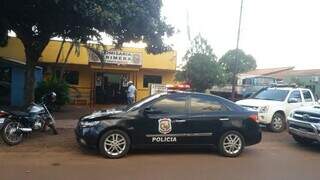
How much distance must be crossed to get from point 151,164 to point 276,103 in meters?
8.35

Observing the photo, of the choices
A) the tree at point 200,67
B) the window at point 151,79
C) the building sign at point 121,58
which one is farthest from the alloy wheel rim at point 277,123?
the window at point 151,79

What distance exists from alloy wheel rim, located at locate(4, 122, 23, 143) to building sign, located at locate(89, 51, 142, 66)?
18.4 m

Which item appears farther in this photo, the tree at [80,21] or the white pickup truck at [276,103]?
the white pickup truck at [276,103]

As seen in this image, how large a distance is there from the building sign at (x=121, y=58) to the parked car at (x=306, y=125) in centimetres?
1817

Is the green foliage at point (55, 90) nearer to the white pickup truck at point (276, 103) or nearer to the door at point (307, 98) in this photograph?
the white pickup truck at point (276, 103)

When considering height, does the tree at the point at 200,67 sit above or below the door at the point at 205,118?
above

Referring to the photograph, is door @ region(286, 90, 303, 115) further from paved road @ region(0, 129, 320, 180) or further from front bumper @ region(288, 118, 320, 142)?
paved road @ region(0, 129, 320, 180)

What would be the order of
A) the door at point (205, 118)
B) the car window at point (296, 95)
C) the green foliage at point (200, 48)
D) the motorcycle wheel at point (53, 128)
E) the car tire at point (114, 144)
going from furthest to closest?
the green foliage at point (200, 48), the car window at point (296, 95), the motorcycle wheel at point (53, 128), the door at point (205, 118), the car tire at point (114, 144)

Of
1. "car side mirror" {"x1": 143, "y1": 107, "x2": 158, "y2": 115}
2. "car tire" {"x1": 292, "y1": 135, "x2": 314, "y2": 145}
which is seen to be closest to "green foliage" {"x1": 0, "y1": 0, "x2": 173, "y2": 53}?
"car side mirror" {"x1": 143, "y1": 107, "x2": 158, "y2": 115}

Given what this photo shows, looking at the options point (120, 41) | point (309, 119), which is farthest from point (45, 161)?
point (120, 41)

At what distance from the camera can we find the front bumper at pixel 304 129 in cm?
1257

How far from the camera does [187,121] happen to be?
451 inches

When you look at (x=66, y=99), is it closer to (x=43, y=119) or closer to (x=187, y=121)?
(x=43, y=119)

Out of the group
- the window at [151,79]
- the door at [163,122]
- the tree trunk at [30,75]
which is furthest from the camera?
the window at [151,79]
